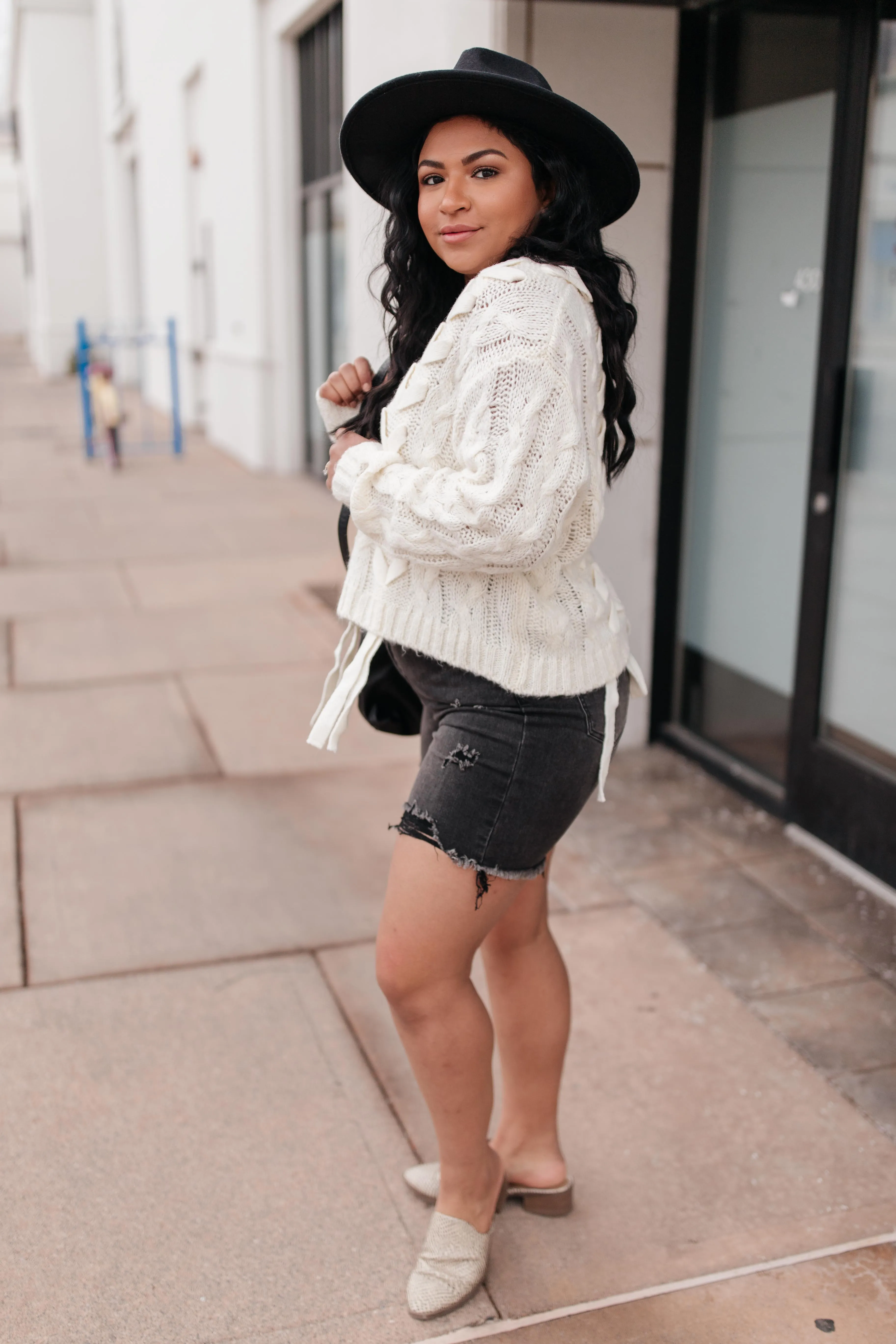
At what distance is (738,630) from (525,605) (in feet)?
8.47

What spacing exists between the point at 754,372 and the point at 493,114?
246 cm

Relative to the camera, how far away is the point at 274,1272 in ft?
7.34

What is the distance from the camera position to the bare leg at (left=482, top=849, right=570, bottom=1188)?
2.28 m

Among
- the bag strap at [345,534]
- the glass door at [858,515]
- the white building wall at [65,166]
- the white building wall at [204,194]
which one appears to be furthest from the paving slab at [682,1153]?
the white building wall at [65,166]

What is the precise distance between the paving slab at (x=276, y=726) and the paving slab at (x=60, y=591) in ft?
5.02

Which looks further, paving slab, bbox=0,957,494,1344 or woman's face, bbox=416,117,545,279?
paving slab, bbox=0,957,494,1344

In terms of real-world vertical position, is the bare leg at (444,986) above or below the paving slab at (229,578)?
above

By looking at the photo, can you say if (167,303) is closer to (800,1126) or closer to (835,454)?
(835,454)

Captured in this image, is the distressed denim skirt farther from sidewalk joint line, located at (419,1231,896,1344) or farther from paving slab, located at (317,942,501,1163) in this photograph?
sidewalk joint line, located at (419,1231,896,1344)

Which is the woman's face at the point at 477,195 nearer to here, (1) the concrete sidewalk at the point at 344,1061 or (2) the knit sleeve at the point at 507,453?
(2) the knit sleeve at the point at 507,453

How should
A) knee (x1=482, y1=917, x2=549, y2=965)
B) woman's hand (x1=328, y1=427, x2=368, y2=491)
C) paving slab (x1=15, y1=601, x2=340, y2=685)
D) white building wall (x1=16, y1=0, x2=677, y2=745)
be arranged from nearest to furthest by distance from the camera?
woman's hand (x1=328, y1=427, x2=368, y2=491) → knee (x1=482, y1=917, x2=549, y2=965) → white building wall (x1=16, y1=0, x2=677, y2=745) → paving slab (x1=15, y1=601, x2=340, y2=685)

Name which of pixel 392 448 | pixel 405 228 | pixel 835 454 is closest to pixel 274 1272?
pixel 392 448

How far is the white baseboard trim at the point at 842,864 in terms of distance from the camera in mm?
3623

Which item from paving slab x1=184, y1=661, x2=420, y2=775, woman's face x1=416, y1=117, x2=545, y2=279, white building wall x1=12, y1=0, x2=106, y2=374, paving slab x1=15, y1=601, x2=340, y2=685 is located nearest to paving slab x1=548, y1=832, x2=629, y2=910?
paving slab x1=184, y1=661, x2=420, y2=775
